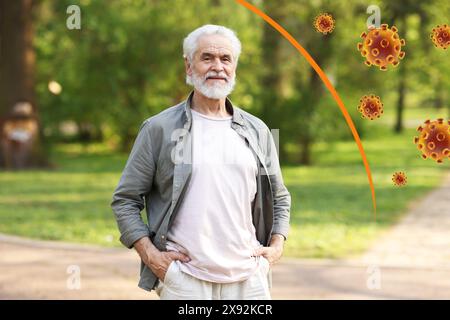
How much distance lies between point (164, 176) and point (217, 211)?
0.26m

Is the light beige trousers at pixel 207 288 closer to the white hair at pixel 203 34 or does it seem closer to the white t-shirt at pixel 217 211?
the white t-shirt at pixel 217 211

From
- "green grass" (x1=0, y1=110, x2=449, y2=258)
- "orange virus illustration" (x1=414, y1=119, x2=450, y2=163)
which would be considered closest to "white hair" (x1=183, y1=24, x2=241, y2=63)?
"orange virus illustration" (x1=414, y1=119, x2=450, y2=163)

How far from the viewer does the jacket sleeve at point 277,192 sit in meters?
3.55

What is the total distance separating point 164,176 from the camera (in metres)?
3.38

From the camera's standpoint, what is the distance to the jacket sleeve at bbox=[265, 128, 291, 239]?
355 cm

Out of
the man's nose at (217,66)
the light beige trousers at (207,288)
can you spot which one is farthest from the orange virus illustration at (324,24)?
the light beige trousers at (207,288)

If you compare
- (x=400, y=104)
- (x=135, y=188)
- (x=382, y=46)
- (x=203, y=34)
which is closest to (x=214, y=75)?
(x=203, y=34)

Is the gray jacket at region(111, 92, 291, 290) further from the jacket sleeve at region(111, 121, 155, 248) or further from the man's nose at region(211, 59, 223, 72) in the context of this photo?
the man's nose at region(211, 59, 223, 72)

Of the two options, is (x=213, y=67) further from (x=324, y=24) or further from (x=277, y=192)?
(x=324, y=24)

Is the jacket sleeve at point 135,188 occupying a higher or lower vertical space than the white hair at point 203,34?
lower

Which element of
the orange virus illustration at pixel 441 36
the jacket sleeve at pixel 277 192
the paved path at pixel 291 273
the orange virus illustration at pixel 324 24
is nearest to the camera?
the jacket sleeve at pixel 277 192

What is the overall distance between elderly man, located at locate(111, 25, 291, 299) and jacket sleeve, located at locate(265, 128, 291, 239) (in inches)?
2.0

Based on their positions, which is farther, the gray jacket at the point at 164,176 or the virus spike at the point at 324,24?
the virus spike at the point at 324,24

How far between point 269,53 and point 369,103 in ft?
56.0
